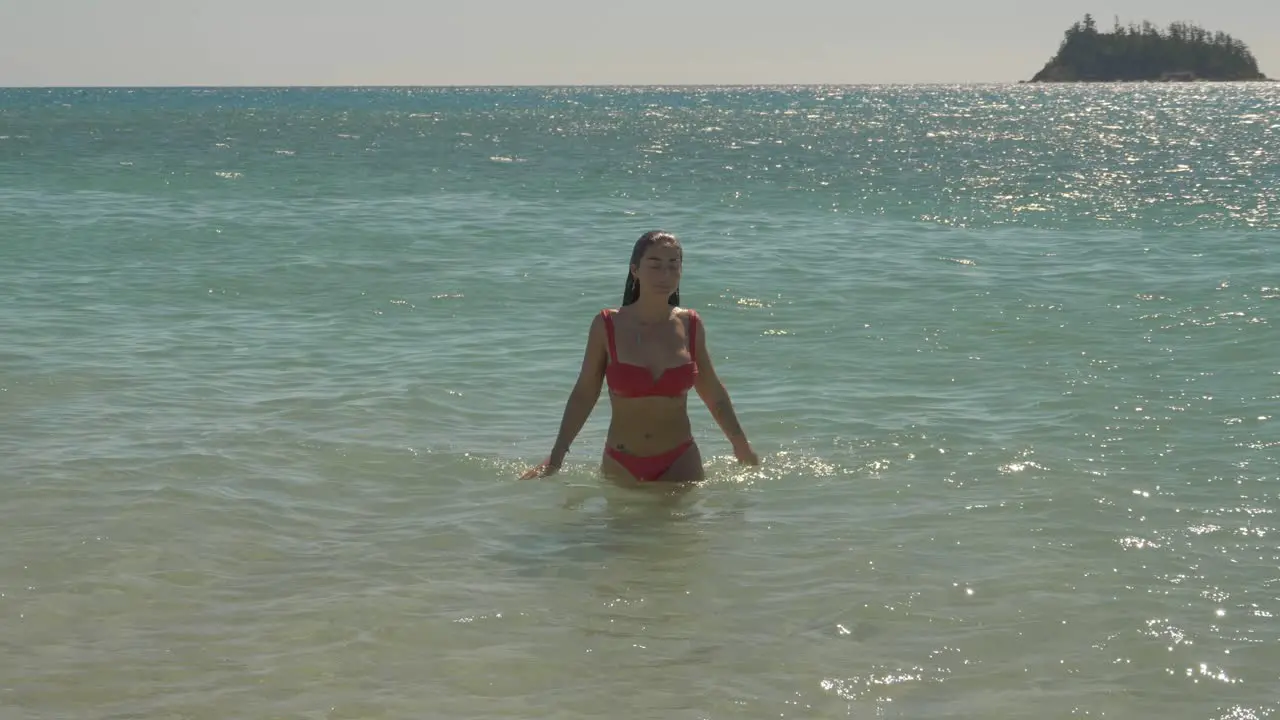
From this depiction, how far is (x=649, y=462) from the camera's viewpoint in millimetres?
7031

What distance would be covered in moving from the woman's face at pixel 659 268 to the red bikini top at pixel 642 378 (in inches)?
8.3

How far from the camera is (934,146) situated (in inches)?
1945

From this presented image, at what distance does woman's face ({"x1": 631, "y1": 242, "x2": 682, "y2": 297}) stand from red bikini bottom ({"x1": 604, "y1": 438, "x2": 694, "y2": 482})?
796mm

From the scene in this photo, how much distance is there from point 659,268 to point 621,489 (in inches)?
44.2

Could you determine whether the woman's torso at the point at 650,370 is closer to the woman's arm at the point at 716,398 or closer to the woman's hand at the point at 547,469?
the woman's arm at the point at 716,398

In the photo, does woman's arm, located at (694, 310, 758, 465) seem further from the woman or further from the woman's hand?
the woman's hand

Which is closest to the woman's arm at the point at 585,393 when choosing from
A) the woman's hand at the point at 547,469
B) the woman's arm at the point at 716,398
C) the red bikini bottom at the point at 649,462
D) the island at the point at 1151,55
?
the woman's hand at the point at 547,469

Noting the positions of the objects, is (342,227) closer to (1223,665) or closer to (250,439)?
(250,439)

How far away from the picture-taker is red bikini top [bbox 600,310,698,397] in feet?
22.4

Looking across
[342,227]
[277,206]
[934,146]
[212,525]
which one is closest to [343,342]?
[212,525]

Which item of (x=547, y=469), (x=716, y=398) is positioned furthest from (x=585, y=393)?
(x=716, y=398)

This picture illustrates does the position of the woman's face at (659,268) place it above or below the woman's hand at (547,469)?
above

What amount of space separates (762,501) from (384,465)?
207 cm

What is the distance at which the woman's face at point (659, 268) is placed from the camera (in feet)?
21.7
